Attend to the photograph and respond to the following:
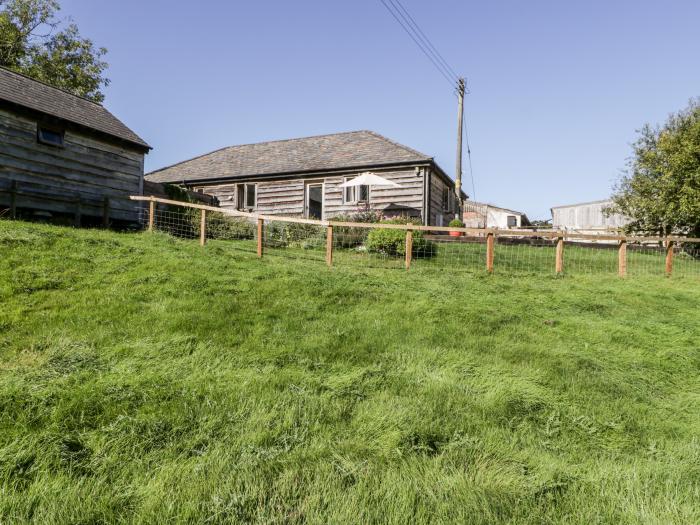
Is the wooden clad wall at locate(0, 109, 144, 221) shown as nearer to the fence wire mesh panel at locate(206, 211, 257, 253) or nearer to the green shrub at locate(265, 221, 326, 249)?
the fence wire mesh panel at locate(206, 211, 257, 253)

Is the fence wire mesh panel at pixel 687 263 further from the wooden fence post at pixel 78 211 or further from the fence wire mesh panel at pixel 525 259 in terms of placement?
the wooden fence post at pixel 78 211

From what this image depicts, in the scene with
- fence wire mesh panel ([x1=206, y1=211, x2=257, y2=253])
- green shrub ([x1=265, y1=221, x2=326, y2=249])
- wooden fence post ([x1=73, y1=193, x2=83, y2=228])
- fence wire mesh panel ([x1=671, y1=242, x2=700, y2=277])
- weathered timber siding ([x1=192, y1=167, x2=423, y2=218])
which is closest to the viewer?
fence wire mesh panel ([x1=671, y1=242, x2=700, y2=277])

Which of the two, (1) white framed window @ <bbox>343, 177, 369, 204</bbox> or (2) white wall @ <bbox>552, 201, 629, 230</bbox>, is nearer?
(1) white framed window @ <bbox>343, 177, 369, 204</bbox>

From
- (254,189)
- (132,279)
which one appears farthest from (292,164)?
(132,279)

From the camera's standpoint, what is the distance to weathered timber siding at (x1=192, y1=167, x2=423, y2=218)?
701 inches

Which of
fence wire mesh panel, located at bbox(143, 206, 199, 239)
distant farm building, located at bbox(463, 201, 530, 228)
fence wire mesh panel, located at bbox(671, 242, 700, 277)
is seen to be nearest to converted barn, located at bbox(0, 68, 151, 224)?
fence wire mesh panel, located at bbox(143, 206, 199, 239)

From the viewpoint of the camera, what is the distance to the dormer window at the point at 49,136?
12169 millimetres

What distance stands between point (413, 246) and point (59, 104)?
1269cm

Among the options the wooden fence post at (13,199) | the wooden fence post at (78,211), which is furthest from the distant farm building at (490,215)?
the wooden fence post at (13,199)

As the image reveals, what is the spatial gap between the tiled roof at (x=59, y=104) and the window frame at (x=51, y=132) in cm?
49

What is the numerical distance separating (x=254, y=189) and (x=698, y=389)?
65.7 feet

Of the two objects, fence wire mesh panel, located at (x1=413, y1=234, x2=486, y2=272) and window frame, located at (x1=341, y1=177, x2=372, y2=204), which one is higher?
window frame, located at (x1=341, y1=177, x2=372, y2=204)

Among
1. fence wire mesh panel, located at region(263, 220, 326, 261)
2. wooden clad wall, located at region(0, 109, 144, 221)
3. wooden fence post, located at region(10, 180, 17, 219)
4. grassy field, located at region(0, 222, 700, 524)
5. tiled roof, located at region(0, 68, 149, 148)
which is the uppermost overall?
tiled roof, located at region(0, 68, 149, 148)

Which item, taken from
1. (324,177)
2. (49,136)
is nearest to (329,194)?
(324,177)
